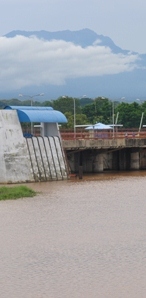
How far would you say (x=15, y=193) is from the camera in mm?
40656

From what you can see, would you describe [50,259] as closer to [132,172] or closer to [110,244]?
[110,244]

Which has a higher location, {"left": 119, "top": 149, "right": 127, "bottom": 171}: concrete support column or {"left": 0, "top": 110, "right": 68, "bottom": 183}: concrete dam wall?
{"left": 0, "top": 110, "right": 68, "bottom": 183}: concrete dam wall

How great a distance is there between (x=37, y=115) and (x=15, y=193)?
11874mm

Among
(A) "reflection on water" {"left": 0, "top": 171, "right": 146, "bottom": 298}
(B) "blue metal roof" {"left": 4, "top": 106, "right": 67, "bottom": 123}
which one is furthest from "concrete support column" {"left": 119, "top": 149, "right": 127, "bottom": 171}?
(A) "reflection on water" {"left": 0, "top": 171, "right": 146, "bottom": 298}

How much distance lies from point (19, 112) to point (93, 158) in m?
13.1

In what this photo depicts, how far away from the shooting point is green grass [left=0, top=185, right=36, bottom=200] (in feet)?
132

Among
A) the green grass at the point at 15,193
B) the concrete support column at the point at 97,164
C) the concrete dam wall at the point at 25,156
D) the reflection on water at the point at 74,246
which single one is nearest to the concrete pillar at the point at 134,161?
the concrete support column at the point at 97,164

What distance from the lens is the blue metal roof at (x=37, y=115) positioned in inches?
1992

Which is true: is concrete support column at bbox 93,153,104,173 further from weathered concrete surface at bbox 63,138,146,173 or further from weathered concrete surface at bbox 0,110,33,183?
weathered concrete surface at bbox 0,110,33,183

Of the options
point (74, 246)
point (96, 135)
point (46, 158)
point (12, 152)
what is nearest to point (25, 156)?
point (12, 152)

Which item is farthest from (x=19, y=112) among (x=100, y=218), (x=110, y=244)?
(x=110, y=244)

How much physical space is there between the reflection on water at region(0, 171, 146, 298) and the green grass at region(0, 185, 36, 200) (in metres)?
0.61

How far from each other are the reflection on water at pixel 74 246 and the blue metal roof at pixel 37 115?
28.2 feet

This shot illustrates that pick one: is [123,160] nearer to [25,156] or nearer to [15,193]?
[25,156]
